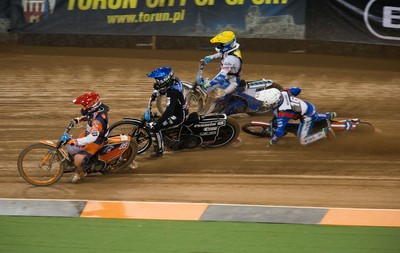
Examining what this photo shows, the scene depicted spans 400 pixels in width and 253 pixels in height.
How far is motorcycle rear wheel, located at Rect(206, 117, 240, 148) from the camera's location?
39.7 feet

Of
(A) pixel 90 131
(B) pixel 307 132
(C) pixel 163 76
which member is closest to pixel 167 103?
(C) pixel 163 76

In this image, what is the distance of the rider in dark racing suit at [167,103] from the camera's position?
11383 mm

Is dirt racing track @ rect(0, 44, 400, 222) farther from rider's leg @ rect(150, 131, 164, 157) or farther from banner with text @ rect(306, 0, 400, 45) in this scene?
banner with text @ rect(306, 0, 400, 45)

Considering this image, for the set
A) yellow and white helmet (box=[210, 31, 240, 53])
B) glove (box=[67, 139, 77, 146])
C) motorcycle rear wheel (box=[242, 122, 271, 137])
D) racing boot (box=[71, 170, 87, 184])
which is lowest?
Result: racing boot (box=[71, 170, 87, 184])

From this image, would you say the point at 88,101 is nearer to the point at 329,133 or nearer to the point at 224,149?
the point at 224,149

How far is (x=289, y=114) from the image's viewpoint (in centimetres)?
1180

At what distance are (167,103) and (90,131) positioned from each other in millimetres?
1693

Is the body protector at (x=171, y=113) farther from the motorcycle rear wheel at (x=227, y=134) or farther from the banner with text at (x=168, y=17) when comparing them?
the banner with text at (x=168, y=17)

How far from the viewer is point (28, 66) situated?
1722 cm

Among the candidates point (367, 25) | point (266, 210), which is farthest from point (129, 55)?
point (266, 210)

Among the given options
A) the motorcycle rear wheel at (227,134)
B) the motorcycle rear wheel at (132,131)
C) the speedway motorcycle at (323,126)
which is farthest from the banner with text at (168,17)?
the motorcycle rear wheel at (132,131)

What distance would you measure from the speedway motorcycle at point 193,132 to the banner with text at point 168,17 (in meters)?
6.05

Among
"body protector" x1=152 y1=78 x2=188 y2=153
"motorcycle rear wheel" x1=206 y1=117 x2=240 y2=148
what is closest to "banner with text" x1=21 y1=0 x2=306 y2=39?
"motorcycle rear wheel" x1=206 y1=117 x2=240 y2=148

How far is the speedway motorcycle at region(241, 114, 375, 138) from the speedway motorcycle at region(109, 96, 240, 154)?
507 mm
